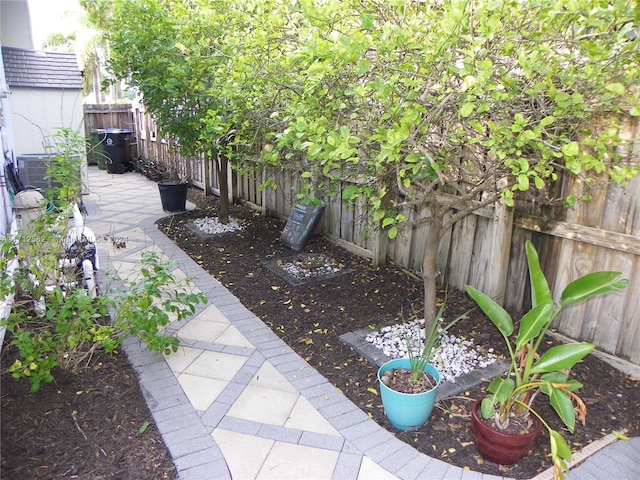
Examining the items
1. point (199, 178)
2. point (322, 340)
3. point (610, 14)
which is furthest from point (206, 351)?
point (199, 178)

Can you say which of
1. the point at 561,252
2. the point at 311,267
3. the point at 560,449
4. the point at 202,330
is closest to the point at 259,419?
the point at 202,330

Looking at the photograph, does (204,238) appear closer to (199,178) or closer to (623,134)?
(199,178)

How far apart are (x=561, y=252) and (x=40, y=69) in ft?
33.8

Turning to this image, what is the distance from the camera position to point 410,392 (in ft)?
9.08

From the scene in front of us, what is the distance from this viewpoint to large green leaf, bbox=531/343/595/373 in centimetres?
242

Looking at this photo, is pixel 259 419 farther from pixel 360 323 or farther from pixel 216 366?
pixel 360 323

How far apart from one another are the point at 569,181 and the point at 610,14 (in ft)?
5.69

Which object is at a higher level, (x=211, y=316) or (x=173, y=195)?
(x=173, y=195)

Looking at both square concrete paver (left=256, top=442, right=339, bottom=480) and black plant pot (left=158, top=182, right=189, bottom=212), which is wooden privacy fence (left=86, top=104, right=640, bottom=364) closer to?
square concrete paver (left=256, top=442, right=339, bottom=480)

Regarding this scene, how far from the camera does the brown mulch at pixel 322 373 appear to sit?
2.53 meters

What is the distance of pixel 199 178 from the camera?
10.8 meters

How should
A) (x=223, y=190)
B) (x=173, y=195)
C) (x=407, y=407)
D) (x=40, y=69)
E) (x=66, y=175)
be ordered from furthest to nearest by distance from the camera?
(x=40, y=69), (x=173, y=195), (x=223, y=190), (x=66, y=175), (x=407, y=407)

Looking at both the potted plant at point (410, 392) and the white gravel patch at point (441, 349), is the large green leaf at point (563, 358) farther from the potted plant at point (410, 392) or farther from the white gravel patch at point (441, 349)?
the white gravel patch at point (441, 349)

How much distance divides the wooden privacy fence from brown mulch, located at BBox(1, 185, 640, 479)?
261 millimetres
